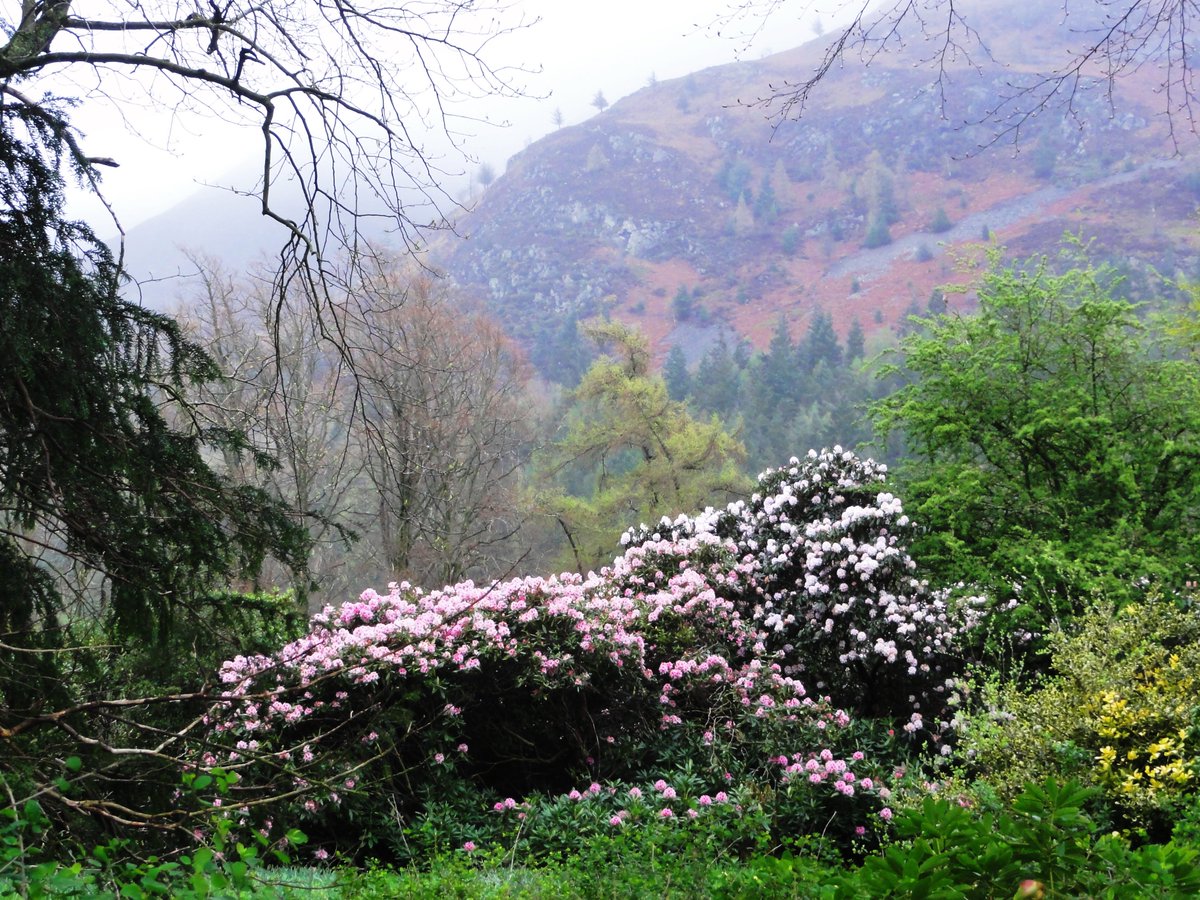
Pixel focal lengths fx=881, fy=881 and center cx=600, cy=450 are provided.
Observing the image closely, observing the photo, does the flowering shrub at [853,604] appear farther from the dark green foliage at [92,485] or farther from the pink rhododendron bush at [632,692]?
the dark green foliage at [92,485]

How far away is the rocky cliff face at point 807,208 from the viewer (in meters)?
71.5

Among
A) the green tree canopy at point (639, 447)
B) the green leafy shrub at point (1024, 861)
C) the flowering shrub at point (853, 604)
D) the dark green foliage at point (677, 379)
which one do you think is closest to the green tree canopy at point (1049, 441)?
the flowering shrub at point (853, 604)

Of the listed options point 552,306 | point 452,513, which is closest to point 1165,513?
point 452,513

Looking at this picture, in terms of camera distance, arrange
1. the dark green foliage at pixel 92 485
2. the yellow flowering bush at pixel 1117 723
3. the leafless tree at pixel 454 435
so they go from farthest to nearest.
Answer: the leafless tree at pixel 454 435
the yellow flowering bush at pixel 1117 723
the dark green foliage at pixel 92 485

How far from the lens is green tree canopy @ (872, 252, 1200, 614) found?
278 inches

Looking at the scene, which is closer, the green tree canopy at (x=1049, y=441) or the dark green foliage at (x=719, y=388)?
the green tree canopy at (x=1049, y=441)

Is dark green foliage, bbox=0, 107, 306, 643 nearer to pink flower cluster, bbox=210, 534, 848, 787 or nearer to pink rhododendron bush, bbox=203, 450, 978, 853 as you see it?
pink rhododendron bush, bbox=203, 450, 978, 853

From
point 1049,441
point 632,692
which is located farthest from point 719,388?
point 632,692

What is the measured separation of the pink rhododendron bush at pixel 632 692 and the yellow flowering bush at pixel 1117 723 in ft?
3.46

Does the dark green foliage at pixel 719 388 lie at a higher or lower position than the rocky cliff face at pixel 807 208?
lower

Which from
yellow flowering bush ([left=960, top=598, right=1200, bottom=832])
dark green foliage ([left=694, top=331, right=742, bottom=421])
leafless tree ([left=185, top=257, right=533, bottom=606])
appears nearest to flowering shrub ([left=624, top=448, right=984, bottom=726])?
yellow flowering bush ([left=960, top=598, right=1200, bottom=832])

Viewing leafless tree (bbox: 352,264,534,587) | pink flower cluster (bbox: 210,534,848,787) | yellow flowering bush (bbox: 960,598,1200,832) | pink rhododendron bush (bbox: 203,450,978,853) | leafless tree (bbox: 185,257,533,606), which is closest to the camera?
yellow flowering bush (bbox: 960,598,1200,832)

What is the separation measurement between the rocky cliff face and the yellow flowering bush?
58046 millimetres

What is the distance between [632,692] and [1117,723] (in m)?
2.96
